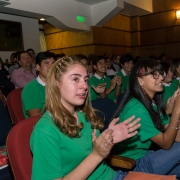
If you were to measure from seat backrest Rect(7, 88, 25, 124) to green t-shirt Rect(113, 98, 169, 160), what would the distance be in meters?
0.96

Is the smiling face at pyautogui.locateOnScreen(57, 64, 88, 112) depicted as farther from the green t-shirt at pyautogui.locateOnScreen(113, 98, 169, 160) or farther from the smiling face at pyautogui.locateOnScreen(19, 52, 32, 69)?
the smiling face at pyautogui.locateOnScreen(19, 52, 32, 69)

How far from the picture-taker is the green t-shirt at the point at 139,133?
1.39m

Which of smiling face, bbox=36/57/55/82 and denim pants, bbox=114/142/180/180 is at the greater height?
smiling face, bbox=36/57/55/82

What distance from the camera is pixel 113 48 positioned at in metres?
7.58

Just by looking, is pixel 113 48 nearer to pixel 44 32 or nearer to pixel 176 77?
pixel 44 32

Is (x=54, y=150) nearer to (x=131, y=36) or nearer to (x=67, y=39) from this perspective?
(x=67, y=39)

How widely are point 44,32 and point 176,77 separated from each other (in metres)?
5.68

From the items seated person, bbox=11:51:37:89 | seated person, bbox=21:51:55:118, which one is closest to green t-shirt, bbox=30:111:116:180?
seated person, bbox=21:51:55:118

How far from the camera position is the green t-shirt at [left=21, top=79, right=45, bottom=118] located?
80.7 inches

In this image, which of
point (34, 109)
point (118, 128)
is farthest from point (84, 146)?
point (34, 109)

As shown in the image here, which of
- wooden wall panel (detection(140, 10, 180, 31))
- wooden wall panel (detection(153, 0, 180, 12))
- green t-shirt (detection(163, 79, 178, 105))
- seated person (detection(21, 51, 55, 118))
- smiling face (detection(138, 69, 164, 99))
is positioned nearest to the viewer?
smiling face (detection(138, 69, 164, 99))

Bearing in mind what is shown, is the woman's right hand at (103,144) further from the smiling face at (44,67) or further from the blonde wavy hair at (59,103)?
the smiling face at (44,67)

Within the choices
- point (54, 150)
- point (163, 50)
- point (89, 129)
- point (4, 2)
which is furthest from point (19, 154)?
point (163, 50)

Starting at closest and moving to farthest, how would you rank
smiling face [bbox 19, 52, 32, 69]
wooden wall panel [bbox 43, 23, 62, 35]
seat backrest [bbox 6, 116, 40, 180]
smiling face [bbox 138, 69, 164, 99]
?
seat backrest [bbox 6, 116, 40, 180] → smiling face [bbox 138, 69, 164, 99] → smiling face [bbox 19, 52, 32, 69] → wooden wall panel [bbox 43, 23, 62, 35]
